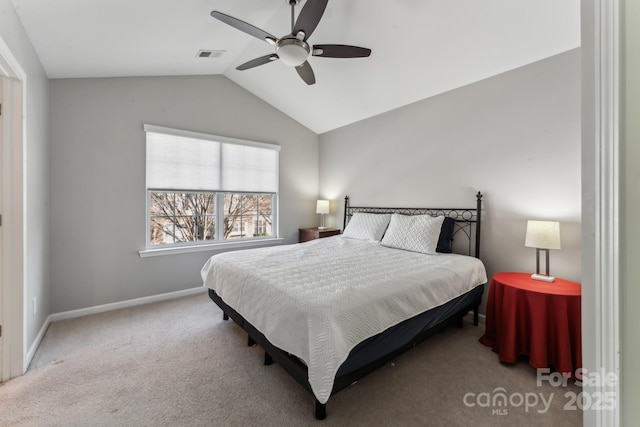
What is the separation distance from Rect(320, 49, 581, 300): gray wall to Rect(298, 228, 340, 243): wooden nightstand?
104 centimetres

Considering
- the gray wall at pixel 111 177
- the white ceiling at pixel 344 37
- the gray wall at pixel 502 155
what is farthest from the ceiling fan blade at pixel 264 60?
the gray wall at pixel 502 155

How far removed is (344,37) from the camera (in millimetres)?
2785

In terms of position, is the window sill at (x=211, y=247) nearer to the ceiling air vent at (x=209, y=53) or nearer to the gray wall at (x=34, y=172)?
the gray wall at (x=34, y=172)

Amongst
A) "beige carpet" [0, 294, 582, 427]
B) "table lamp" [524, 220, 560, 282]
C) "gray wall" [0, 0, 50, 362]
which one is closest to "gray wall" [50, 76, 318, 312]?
"gray wall" [0, 0, 50, 362]

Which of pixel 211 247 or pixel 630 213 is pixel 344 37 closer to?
pixel 630 213

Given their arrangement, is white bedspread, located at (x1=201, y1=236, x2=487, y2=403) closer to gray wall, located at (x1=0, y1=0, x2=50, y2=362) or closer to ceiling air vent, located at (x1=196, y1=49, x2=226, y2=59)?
gray wall, located at (x1=0, y1=0, x2=50, y2=362)

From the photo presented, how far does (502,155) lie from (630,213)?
2.31 m

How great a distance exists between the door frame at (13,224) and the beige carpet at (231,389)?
23cm

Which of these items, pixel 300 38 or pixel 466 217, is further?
pixel 466 217

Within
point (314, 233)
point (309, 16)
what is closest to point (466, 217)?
point (314, 233)

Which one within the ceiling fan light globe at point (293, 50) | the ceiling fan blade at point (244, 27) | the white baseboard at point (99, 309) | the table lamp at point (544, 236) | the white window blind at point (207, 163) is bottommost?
the white baseboard at point (99, 309)

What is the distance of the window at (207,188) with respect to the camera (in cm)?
353

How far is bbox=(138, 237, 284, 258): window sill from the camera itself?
340 centimetres

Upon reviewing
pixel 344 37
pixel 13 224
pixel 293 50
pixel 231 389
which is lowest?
pixel 231 389
